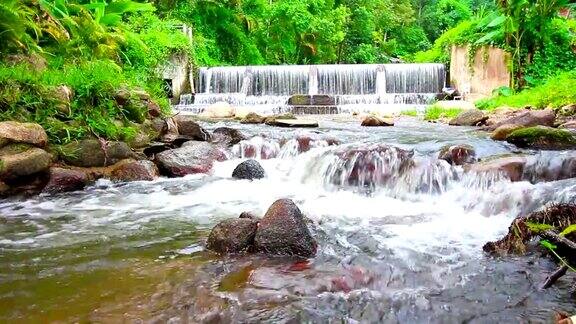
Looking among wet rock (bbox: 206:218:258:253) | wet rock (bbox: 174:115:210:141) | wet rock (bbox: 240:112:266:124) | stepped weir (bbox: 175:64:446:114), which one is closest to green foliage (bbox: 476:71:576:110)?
stepped weir (bbox: 175:64:446:114)

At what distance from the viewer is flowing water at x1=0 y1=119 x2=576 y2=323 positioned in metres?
3.23

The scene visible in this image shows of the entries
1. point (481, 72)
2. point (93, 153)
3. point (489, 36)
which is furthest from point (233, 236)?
point (481, 72)

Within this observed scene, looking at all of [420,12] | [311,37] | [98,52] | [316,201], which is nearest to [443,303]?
[316,201]

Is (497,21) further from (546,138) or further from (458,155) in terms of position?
(458,155)

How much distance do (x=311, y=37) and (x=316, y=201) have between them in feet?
70.0

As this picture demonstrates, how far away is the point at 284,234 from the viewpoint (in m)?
4.20

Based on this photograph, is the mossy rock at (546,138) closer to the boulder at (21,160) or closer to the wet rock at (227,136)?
the wet rock at (227,136)

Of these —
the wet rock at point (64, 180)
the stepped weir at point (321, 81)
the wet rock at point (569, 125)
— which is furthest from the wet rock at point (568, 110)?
the wet rock at point (64, 180)

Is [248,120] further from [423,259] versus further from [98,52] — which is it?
[423,259]

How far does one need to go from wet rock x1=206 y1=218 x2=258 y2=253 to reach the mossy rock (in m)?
5.80

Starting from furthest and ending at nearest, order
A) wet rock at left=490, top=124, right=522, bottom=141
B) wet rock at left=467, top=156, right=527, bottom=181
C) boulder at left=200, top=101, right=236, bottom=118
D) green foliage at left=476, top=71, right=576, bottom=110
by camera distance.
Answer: boulder at left=200, top=101, right=236, bottom=118, green foliage at left=476, top=71, right=576, bottom=110, wet rock at left=490, top=124, right=522, bottom=141, wet rock at left=467, top=156, right=527, bottom=181

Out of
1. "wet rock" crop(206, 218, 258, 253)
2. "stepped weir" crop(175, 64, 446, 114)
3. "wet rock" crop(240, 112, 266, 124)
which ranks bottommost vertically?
"wet rock" crop(206, 218, 258, 253)

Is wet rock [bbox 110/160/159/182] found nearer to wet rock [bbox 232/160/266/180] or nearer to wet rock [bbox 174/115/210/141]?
wet rock [bbox 232/160/266/180]

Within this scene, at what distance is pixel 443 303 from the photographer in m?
3.36
